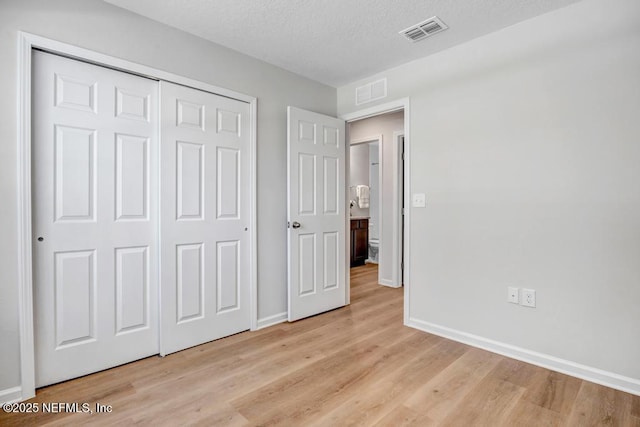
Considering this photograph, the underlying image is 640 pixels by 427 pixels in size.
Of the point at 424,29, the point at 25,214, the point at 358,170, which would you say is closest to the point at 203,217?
the point at 25,214

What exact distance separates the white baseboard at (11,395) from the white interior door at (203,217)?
77cm

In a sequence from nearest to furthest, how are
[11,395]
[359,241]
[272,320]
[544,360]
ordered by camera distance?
[11,395] < [544,360] < [272,320] < [359,241]

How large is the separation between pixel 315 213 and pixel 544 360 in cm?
216

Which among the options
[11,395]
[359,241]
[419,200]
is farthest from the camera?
[359,241]

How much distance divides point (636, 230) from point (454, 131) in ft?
4.39

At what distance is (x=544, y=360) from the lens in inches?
87.3

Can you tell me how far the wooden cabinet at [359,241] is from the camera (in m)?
5.93

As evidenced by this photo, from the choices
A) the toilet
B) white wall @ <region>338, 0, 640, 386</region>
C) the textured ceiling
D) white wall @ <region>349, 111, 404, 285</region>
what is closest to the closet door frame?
the textured ceiling

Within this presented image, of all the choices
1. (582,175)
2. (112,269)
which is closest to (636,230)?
(582,175)

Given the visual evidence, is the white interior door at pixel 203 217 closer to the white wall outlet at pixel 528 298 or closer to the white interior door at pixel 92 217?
the white interior door at pixel 92 217

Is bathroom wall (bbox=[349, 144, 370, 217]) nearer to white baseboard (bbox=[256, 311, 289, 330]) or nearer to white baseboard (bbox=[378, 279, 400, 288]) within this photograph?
white baseboard (bbox=[378, 279, 400, 288])

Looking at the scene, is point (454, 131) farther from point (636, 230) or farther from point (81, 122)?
point (81, 122)

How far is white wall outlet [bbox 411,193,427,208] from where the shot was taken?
2887mm

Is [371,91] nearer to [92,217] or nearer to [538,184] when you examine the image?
[538,184]
